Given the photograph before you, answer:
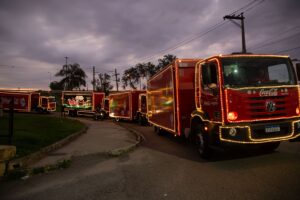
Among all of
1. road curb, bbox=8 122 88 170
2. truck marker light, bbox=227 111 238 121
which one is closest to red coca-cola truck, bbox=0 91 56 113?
road curb, bbox=8 122 88 170

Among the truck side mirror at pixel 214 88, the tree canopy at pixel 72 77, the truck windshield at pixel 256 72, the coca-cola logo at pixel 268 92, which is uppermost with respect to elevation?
the tree canopy at pixel 72 77

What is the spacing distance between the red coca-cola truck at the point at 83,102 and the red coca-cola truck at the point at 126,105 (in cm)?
522

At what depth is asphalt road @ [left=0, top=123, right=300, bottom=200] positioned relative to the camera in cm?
510

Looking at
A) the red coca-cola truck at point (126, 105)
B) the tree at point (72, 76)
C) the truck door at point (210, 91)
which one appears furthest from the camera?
the tree at point (72, 76)

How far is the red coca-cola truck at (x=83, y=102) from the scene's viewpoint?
115 ft

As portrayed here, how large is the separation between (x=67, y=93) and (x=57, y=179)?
32.3m

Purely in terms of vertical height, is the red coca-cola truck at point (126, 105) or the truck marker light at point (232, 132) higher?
the red coca-cola truck at point (126, 105)

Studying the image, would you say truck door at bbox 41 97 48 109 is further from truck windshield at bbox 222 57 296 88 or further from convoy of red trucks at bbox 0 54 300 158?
truck windshield at bbox 222 57 296 88

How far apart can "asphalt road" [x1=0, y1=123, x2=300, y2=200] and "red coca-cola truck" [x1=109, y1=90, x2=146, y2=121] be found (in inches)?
633

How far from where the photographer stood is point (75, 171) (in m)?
7.38

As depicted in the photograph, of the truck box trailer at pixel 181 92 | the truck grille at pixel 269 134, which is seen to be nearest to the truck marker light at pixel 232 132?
the truck grille at pixel 269 134

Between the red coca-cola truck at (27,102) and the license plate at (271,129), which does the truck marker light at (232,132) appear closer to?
the license plate at (271,129)

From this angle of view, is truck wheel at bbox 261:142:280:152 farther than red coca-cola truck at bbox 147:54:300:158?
Yes

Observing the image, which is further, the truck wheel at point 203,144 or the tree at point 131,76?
the tree at point 131,76
